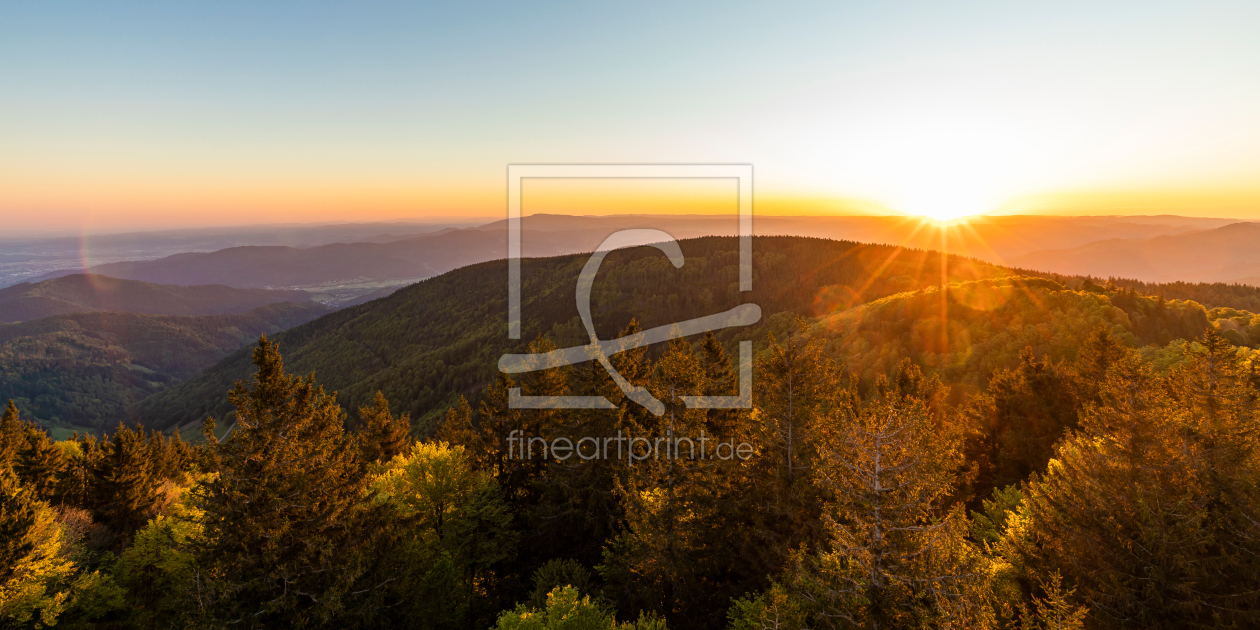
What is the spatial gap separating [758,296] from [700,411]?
557 feet

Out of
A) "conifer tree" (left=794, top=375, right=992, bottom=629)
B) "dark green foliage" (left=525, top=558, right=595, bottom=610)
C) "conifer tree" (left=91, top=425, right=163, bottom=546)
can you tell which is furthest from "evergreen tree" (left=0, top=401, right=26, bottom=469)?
"conifer tree" (left=794, top=375, right=992, bottom=629)

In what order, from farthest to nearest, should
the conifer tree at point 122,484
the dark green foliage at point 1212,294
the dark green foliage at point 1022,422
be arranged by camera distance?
the dark green foliage at point 1212,294
the conifer tree at point 122,484
the dark green foliage at point 1022,422

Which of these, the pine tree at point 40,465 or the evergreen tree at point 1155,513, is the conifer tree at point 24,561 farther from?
the evergreen tree at point 1155,513

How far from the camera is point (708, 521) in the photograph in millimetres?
22953

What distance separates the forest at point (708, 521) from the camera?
14820 mm

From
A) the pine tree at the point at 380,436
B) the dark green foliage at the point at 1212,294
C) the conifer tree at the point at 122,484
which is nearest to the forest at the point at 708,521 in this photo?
the conifer tree at the point at 122,484

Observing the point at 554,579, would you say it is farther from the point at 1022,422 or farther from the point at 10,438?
the point at 10,438

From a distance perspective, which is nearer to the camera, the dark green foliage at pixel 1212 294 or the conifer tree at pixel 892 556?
the conifer tree at pixel 892 556

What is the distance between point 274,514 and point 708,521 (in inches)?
702

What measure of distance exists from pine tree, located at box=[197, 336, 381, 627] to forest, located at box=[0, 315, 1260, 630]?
9 centimetres

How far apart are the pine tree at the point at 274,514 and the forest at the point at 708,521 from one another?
0.31ft

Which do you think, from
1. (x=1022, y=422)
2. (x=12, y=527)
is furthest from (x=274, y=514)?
(x=1022, y=422)

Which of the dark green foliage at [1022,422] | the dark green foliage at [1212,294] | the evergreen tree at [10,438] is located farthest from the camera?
the dark green foliage at [1212,294]

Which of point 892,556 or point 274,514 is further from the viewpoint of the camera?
point 274,514
